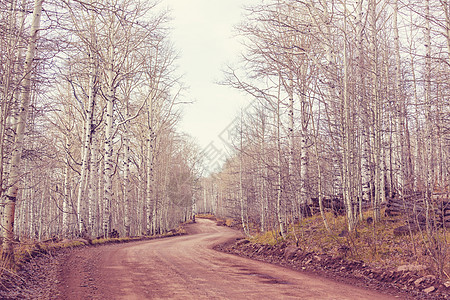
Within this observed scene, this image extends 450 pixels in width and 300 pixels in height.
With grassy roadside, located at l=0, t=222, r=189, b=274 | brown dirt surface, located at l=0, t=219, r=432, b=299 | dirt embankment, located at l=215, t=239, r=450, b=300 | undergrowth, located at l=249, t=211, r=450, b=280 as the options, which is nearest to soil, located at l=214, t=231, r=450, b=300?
dirt embankment, located at l=215, t=239, r=450, b=300

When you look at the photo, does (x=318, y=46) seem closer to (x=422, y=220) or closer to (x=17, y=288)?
(x=422, y=220)

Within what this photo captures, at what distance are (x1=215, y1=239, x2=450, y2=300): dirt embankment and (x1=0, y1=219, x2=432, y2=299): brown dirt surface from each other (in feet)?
1.71

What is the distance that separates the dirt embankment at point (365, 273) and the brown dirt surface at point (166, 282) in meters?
0.52

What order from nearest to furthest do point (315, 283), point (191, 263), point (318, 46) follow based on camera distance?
1. point (315, 283)
2. point (191, 263)
3. point (318, 46)

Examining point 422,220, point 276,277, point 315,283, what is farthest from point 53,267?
point 422,220

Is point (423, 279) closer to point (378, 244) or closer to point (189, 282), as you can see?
point (378, 244)

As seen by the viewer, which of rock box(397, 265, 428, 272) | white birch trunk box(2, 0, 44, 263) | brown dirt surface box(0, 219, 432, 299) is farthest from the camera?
white birch trunk box(2, 0, 44, 263)

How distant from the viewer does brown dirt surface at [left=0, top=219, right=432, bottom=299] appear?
6520 millimetres

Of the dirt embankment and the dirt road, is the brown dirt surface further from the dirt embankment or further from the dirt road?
the dirt embankment

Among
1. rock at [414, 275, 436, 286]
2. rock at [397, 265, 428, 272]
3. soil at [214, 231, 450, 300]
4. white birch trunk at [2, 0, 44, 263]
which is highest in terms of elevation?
white birch trunk at [2, 0, 44, 263]

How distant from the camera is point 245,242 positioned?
17.4m

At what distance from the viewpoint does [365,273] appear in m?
8.48

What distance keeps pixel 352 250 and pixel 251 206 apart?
1342 cm

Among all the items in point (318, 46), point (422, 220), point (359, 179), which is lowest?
point (422, 220)
